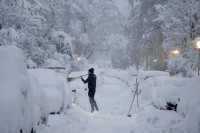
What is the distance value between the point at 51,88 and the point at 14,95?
11.0ft

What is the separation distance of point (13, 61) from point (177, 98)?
568 centimetres

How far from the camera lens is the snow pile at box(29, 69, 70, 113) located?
5.46m

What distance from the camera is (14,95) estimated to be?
8.10 feet

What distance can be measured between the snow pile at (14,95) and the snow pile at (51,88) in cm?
243

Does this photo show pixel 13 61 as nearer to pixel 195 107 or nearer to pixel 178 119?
pixel 195 107

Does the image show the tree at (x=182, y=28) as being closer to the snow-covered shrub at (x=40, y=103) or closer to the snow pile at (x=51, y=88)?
the snow pile at (x=51, y=88)

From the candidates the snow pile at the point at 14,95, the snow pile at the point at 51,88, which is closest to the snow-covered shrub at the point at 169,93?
the snow pile at the point at 51,88

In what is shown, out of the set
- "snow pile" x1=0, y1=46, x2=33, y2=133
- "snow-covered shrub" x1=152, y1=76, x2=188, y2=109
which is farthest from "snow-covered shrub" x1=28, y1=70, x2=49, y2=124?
"snow-covered shrub" x1=152, y1=76, x2=188, y2=109

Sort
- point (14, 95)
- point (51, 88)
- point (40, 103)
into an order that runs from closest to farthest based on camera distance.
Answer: point (14, 95)
point (40, 103)
point (51, 88)

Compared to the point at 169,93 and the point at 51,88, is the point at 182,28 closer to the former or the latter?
the point at 169,93

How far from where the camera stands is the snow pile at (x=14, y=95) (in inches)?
88.9

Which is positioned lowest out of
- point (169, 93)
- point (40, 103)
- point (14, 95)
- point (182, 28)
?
point (169, 93)

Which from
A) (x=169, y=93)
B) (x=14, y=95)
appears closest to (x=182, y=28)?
(x=169, y=93)

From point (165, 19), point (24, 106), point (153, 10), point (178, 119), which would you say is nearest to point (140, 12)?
point (153, 10)
